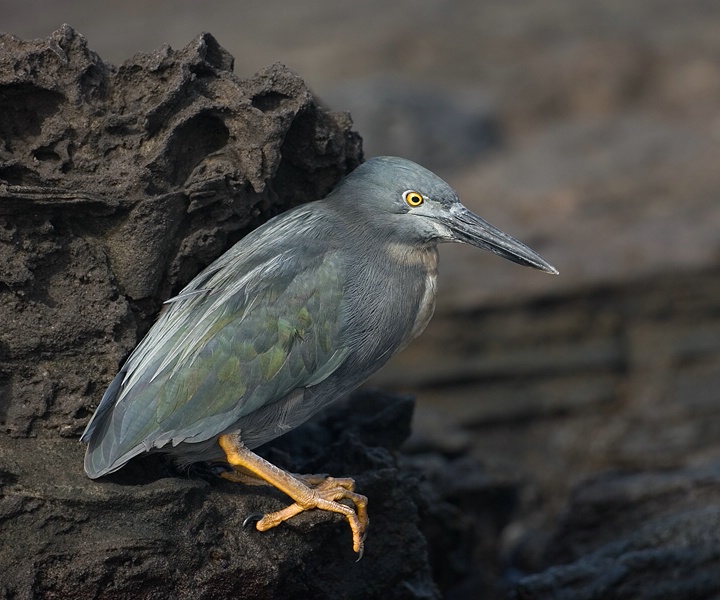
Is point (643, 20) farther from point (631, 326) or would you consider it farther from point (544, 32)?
point (631, 326)

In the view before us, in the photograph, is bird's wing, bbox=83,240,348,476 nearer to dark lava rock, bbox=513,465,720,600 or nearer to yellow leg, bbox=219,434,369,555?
yellow leg, bbox=219,434,369,555

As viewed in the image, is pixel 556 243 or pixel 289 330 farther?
pixel 556 243

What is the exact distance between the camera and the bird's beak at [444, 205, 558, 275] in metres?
4.72

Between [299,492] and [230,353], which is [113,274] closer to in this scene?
[230,353]

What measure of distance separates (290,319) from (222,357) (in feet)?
1.03

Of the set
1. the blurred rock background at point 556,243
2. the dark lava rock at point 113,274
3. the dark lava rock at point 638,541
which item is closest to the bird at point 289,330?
the dark lava rock at point 113,274

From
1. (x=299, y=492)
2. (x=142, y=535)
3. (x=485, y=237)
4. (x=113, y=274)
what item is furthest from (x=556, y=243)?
(x=142, y=535)

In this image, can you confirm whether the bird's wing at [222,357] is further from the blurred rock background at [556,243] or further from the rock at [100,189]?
the blurred rock background at [556,243]

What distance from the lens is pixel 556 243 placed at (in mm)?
10117

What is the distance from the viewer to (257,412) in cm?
435

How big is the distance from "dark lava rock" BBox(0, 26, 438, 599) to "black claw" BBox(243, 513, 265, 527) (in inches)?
1.2

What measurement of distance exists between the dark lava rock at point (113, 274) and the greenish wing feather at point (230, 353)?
6.9 inches

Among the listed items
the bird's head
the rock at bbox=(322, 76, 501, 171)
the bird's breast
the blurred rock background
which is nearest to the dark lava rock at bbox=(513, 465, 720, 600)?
the blurred rock background

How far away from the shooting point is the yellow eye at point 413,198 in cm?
469
